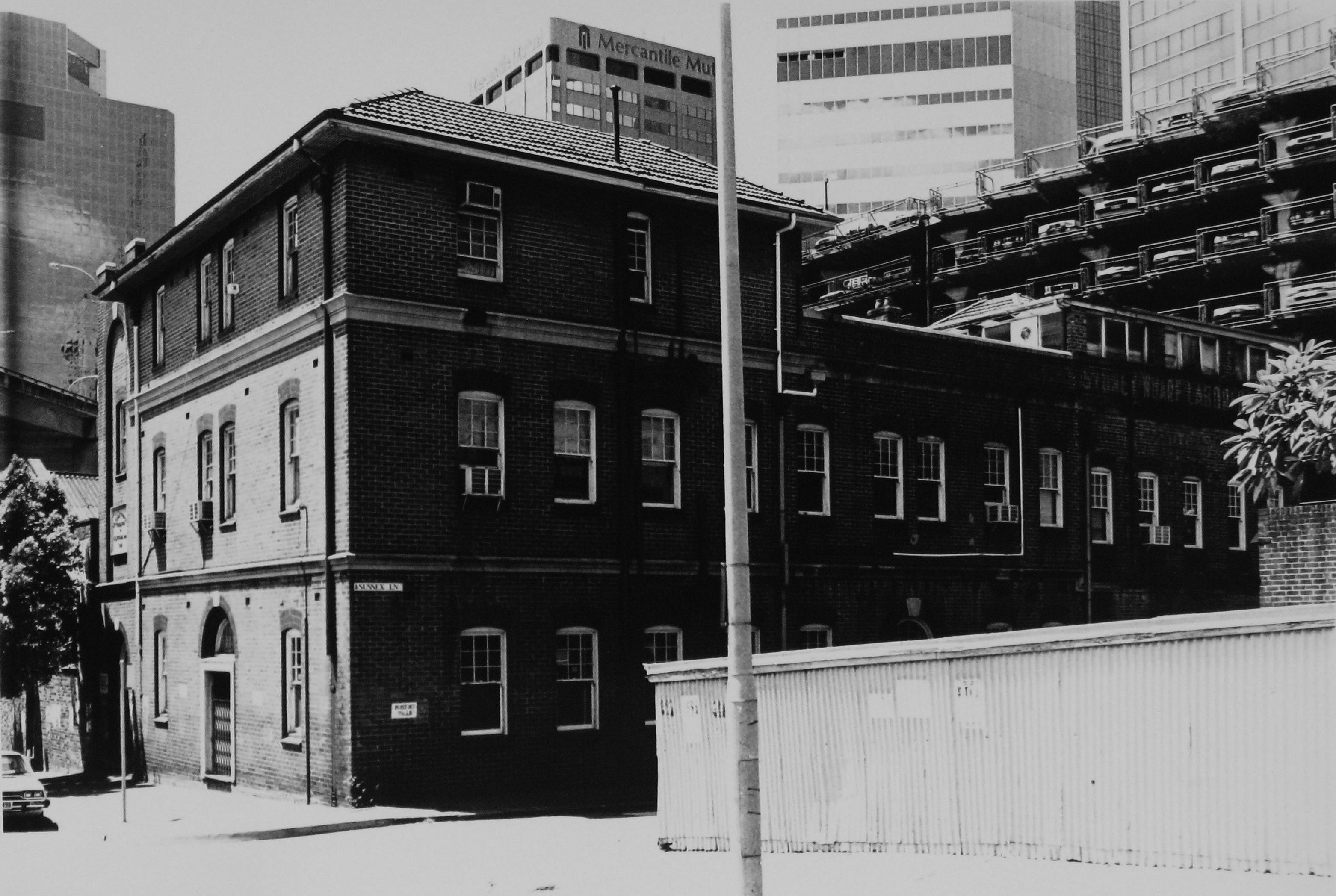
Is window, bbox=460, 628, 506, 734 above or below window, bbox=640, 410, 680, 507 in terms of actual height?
below

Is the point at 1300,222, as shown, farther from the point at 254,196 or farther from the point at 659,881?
the point at 659,881

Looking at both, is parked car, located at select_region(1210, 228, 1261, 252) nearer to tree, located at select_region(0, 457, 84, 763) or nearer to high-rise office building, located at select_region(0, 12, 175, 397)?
tree, located at select_region(0, 457, 84, 763)

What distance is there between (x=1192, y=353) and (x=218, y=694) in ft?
84.4

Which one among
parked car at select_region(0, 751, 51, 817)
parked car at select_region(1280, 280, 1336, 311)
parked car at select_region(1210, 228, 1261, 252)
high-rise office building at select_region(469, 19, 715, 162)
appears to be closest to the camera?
parked car at select_region(0, 751, 51, 817)

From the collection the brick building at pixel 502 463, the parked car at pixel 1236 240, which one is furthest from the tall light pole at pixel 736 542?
the parked car at pixel 1236 240

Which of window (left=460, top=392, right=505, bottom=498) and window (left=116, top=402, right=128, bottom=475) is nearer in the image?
window (left=460, top=392, right=505, bottom=498)

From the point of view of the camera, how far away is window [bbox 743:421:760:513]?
29.2 m

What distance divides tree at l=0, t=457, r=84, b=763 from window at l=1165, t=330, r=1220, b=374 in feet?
93.0

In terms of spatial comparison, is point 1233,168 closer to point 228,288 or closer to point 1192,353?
point 1192,353

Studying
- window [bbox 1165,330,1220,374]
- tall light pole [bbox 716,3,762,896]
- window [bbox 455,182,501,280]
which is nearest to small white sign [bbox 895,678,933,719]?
tall light pole [bbox 716,3,762,896]

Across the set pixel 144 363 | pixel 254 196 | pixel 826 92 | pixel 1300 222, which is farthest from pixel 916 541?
pixel 826 92

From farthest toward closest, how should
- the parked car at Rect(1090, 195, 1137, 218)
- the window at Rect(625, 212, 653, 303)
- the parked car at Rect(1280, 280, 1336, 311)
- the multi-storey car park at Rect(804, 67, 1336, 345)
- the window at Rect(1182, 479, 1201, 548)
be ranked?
the parked car at Rect(1090, 195, 1137, 218) → the multi-storey car park at Rect(804, 67, 1336, 345) → the parked car at Rect(1280, 280, 1336, 311) → the window at Rect(1182, 479, 1201, 548) → the window at Rect(625, 212, 653, 303)

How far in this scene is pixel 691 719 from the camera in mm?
18641

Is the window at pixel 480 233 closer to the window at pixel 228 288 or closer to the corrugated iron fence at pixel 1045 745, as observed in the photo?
the window at pixel 228 288
